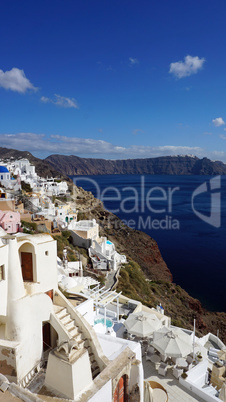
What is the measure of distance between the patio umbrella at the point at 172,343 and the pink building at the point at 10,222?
15.0m

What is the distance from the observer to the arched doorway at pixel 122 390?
5861 millimetres

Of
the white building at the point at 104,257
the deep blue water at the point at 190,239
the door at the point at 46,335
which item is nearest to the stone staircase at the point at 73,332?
the door at the point at 46,335

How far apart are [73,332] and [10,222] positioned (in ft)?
57.3

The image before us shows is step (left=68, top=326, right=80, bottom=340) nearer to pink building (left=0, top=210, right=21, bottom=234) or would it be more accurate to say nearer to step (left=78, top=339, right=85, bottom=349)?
step (left=78, top=339, right=85, bottom=349)

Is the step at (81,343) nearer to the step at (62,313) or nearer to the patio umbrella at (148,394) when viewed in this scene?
the step at (62,313)

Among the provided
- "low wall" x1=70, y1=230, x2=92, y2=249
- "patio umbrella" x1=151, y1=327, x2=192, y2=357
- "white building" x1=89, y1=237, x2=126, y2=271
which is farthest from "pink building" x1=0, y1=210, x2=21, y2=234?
"patio umbrella" x1=151, y1=327, x2=192, y2=357

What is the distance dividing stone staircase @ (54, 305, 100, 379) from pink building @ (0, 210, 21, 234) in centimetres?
1644

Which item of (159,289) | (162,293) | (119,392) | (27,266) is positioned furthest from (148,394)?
(159,289)

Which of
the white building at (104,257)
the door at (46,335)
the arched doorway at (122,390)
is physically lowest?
the white building at (104,257)

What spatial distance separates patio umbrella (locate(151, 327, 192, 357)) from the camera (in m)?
9.82

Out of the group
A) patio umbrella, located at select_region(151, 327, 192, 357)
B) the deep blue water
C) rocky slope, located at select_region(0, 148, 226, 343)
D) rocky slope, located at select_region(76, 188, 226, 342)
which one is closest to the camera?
patio umbrella, located at select_region(151, 327, 192, 357)

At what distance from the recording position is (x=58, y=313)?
261 inches

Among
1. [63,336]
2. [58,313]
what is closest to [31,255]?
[58,313]

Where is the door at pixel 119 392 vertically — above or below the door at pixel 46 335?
below
